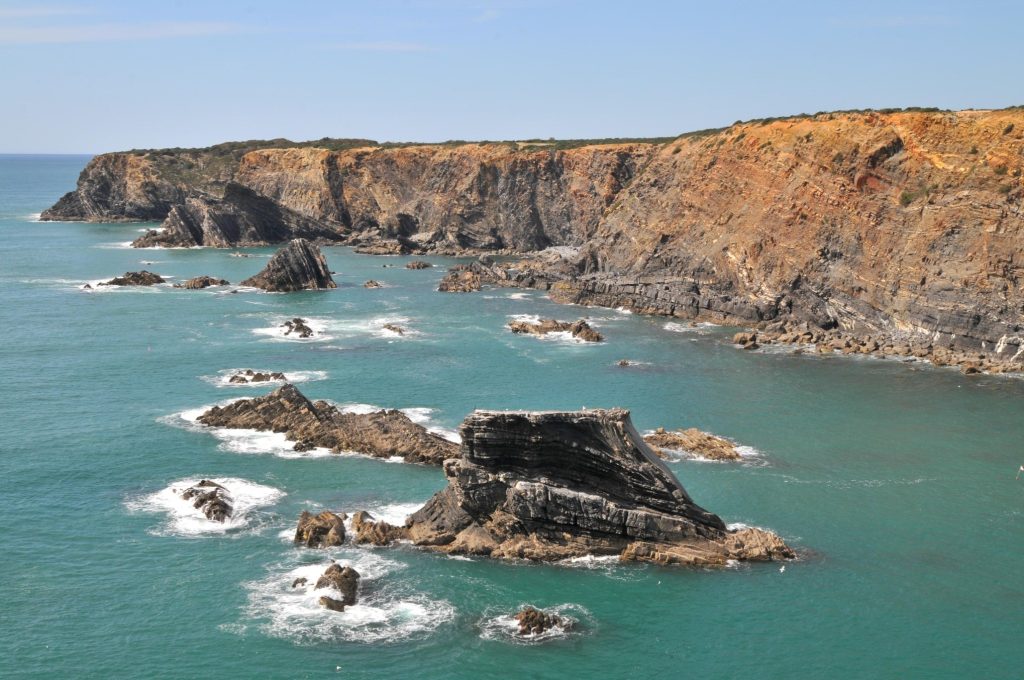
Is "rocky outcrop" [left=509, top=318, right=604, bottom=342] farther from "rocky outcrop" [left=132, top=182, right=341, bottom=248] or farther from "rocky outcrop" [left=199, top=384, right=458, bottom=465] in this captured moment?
"rocky outcrop" [left=132, top=182, right=341, bottom=248]

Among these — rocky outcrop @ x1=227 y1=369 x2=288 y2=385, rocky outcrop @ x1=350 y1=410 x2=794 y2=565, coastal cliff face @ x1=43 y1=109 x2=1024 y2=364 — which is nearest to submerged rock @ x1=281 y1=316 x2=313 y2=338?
rocky outcrop @ x1=227 y1=369 x2=288 y2=385

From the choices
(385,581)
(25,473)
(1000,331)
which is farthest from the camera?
(1000,331)

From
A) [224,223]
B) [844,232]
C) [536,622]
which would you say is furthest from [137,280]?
[536,622]

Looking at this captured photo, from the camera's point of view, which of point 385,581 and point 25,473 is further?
point 25,473

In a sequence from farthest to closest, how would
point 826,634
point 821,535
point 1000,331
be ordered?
point 1000,331 < point 821,535 < point 826,634

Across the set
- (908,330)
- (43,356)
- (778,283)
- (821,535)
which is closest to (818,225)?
(778,283)

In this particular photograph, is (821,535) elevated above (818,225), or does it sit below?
below

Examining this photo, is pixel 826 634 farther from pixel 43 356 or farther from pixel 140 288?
pixel 140 288

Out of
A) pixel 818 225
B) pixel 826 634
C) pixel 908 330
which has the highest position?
pixel 818 225
